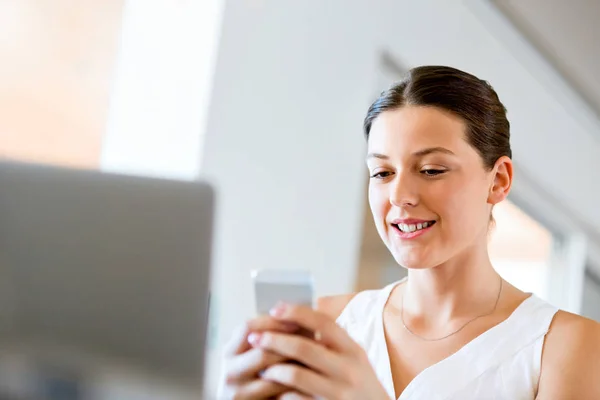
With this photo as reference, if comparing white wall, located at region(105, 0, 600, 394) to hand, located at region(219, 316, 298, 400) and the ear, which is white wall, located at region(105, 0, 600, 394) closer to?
the ear

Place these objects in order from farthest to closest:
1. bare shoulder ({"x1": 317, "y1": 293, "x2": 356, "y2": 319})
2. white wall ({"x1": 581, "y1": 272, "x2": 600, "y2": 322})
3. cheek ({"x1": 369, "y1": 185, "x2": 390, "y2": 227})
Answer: white wall ({"x1": 581, "y1": 272, "x2": 600, "y2": 322}) → bare shoulder ({"x1": 317, "y1": 293, "x2": 356, "y2": 319}) → cheek ({"x1": 369, "y1": 185, "x2": 390, "y2": 227})

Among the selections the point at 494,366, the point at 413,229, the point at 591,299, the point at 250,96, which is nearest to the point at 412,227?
the point at 413,229

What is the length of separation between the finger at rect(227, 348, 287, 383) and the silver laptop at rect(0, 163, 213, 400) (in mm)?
182

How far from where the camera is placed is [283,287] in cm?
73

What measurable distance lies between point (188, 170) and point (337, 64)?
0.59m

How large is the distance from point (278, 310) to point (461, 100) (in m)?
0.65

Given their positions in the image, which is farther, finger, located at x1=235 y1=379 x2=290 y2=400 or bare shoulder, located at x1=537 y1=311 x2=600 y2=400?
bare shoulder, located at x1=537 y1=311 x2=600 y2=400

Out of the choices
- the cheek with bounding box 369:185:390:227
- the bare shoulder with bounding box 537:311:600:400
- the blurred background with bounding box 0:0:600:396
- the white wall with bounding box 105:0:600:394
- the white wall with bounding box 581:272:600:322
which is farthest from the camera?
the white wall with bounding box 581:272:600:322

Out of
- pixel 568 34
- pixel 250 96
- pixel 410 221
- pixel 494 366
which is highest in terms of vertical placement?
pixel 568 34

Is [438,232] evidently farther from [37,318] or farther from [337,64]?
[337,64]

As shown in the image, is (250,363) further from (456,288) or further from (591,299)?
(591,299)

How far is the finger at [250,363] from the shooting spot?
710 millimetres

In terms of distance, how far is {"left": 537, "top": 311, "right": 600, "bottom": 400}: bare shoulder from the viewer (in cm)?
111

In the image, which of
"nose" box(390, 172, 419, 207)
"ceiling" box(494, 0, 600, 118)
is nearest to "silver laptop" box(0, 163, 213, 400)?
"nose" box(390, 172, 419, 207)
